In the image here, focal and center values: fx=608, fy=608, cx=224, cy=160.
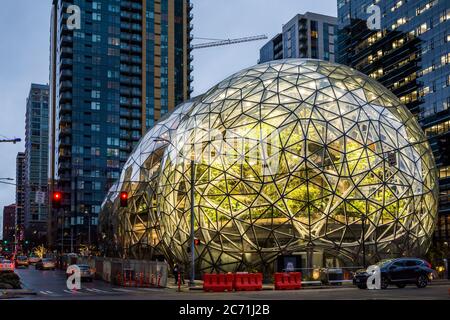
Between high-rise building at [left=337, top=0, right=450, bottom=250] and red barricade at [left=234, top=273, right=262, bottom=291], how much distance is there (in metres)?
79.3

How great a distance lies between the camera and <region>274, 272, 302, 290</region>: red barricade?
33.1m

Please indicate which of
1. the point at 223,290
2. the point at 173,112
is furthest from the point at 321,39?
the point at 223,290

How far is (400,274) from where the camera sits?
97.3 ft

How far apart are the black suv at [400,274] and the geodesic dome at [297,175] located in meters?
10.4

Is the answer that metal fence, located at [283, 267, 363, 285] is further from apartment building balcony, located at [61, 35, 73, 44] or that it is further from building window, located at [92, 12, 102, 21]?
building window, located at [92, 12, 102, 21]

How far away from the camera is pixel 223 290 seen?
3247cm

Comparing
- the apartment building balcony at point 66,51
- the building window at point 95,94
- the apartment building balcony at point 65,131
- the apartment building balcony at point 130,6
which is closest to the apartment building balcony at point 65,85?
the building window at point 95,94

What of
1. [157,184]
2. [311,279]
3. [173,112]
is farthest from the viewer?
[173,112]

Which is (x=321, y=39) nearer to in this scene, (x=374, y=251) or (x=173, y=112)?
(x=173, y=112)

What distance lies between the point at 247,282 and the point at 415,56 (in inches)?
4129

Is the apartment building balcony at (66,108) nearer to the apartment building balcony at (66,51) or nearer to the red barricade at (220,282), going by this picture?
the apartment building balcony at (66,51)

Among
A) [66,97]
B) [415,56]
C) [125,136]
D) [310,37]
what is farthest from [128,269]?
[310,37]

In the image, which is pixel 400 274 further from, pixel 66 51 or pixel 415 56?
pixel 66 51

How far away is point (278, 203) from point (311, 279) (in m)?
5.50
